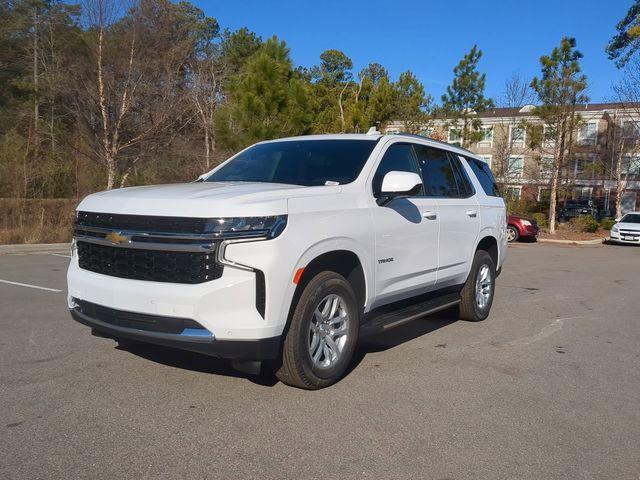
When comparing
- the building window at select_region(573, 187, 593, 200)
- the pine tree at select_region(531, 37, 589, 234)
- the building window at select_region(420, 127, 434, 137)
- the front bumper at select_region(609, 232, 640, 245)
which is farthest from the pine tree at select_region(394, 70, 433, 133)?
the building window at select_region(573, 187, 593, 200)

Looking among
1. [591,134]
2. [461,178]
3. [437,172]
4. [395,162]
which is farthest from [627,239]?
[591,134]

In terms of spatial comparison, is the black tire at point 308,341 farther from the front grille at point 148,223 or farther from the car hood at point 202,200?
the front grille at point 148,223

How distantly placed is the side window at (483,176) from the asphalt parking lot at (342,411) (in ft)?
6.35

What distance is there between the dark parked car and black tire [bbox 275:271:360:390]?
3818cm

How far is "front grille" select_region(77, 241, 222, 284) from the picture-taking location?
3.80 m

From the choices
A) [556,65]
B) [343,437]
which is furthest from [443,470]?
[556,65]

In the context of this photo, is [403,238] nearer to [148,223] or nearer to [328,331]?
[328,331]

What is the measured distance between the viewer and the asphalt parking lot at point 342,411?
10.9 feet

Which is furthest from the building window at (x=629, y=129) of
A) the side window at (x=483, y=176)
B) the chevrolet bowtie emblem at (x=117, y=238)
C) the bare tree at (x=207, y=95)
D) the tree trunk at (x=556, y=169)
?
the chevrolet bowtie emblem at (x=117, y=238)

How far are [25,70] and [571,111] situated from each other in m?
27.7

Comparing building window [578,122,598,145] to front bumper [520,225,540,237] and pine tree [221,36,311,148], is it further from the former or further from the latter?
pine tree [221,36,311,148]

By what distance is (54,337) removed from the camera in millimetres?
5895

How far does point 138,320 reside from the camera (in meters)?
3.99

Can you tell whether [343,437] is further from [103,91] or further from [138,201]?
[103,91]
